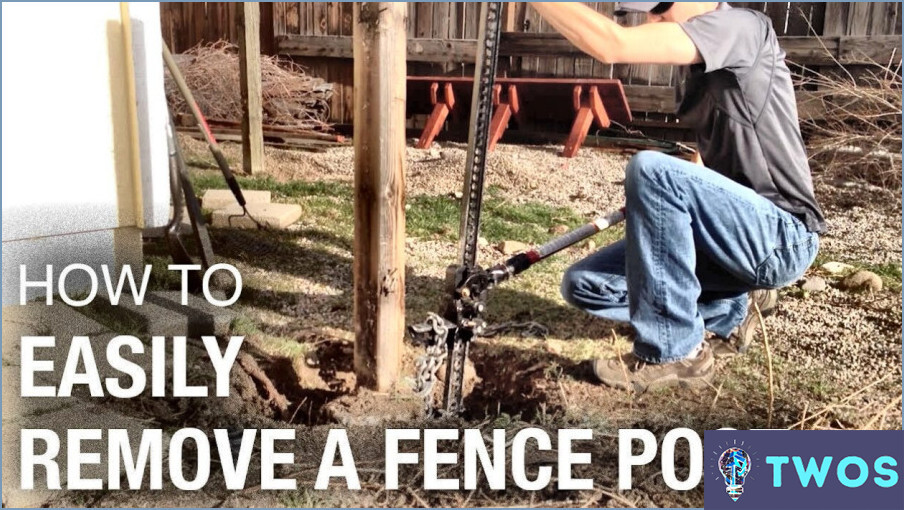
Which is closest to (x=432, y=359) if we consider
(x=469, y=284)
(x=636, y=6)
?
(x=469, y=284)

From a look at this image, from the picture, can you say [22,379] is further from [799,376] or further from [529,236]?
[799,376]

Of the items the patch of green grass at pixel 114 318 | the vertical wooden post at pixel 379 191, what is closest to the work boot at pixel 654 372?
the vertical wooden post at pixel 379 191

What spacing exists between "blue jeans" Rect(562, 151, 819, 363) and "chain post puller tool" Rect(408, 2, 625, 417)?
0.46 feet

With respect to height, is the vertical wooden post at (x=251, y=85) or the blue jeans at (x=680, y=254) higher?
the vertical wooden post at (x=251, y=85)

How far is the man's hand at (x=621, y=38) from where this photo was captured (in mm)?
1879

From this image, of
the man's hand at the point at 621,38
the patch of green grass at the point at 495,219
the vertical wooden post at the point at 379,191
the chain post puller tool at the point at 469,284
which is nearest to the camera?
the man's hand at the point at 621,38

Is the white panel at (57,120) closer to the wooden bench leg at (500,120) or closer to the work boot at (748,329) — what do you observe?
the wooden bench leg at (500,120)

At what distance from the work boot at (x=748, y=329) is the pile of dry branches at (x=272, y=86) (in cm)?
121

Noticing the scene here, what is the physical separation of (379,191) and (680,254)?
0.76 metres

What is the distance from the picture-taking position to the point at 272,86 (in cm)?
219

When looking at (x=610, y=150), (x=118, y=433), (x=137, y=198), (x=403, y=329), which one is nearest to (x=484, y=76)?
(x=610, y=150)

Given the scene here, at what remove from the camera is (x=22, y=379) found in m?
2.09

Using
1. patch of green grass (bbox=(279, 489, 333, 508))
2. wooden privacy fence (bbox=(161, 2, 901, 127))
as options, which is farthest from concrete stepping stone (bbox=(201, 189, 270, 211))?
patch of green grass (bbox=(279, 489, 333, 508))

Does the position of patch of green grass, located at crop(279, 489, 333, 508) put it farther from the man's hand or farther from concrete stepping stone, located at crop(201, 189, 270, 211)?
the man's hand
